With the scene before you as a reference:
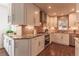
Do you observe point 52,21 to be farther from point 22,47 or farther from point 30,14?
point 22,47

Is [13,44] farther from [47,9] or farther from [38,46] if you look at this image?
[47,9]

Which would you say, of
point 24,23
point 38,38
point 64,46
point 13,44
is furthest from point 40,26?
point 13,44

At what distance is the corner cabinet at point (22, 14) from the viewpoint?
2857 mm

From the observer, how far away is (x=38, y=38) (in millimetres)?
3689

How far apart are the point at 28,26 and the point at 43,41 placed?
69 centimetres

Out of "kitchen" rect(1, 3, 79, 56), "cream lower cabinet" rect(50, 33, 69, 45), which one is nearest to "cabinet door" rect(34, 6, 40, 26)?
"kitchen" rect(1, 3, 79, 56)

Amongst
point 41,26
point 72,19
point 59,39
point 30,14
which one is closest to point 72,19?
point 72,19

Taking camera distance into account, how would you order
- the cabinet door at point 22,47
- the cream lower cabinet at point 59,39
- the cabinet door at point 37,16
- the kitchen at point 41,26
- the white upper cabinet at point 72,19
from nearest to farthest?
the cabinet door at point 22,47, the kitchen at point 41,26, the white upper cabinet at point 72,19, the cabinet door at point 37,16, the cream lower cabinet at point 59,39

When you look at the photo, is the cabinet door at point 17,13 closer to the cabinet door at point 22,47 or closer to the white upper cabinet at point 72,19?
the cabinet door at point 22,47

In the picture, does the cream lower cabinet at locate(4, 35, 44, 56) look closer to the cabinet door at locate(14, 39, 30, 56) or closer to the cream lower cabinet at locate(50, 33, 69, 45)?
the cabinet door at locate(14, 39, 30, 56)

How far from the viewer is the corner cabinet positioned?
2857 millimetres

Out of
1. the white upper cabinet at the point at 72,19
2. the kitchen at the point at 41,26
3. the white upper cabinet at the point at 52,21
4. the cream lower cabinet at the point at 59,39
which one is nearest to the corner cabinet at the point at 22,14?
the kitchen at the point at 41,26

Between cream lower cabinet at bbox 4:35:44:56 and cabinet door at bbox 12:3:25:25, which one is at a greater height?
cabinet door at bbox 12:3:25:25

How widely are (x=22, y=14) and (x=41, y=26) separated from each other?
890 mm
